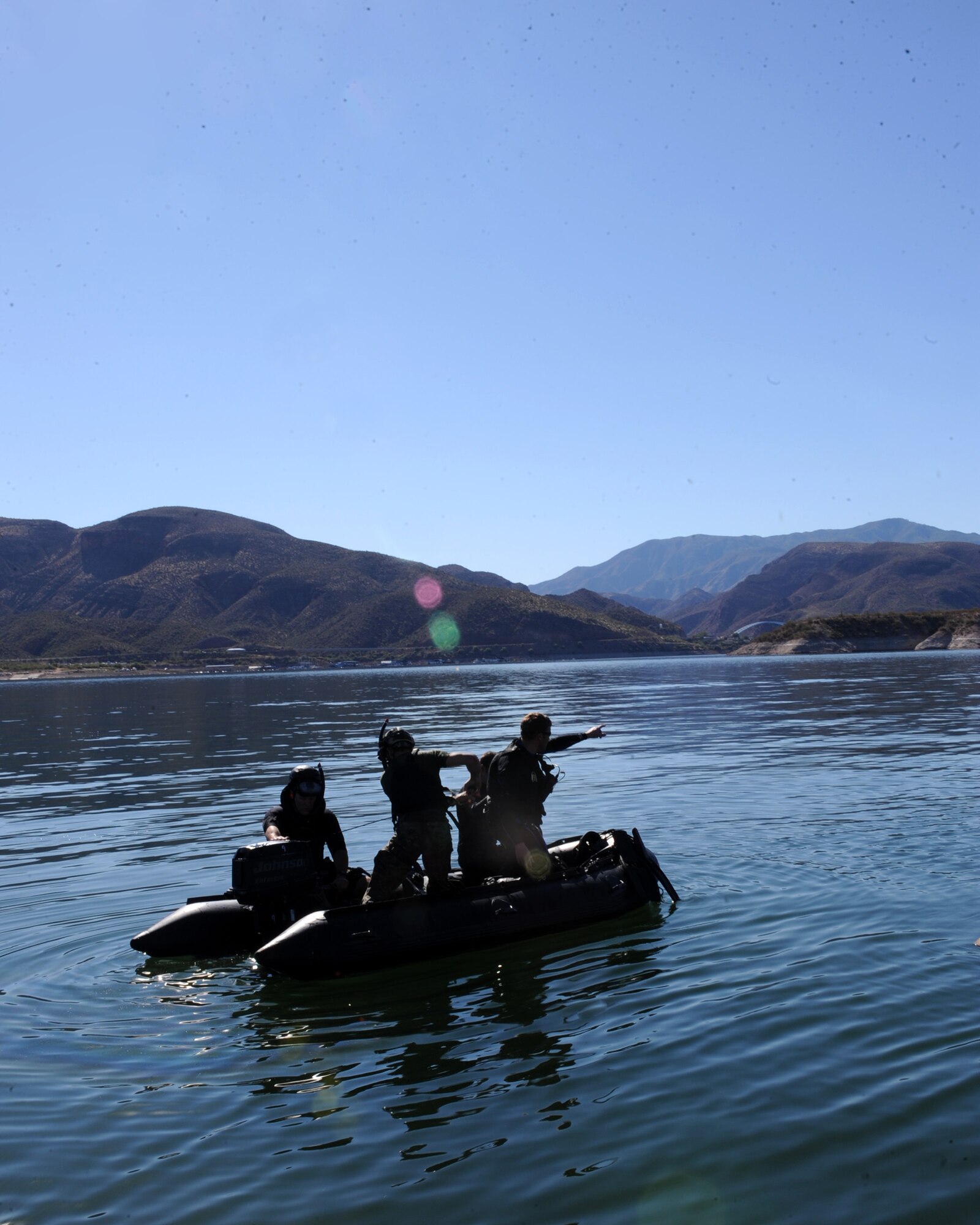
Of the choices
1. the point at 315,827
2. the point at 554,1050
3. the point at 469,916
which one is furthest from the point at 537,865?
the point at 554,1050

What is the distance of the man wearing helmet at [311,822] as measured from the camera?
10.5 meters

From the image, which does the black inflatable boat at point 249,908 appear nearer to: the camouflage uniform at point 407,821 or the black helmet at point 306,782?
the black helmet at point 306,782

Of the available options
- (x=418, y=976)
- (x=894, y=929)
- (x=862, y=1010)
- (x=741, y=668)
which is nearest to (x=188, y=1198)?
(x=418, y=976)

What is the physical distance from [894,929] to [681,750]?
19273 mm

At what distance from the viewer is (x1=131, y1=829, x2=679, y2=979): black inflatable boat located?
977 cm

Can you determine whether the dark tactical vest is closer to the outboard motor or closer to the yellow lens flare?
the outboard motor

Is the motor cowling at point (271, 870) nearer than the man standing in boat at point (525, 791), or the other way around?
the motor cowling at point (271, 870)

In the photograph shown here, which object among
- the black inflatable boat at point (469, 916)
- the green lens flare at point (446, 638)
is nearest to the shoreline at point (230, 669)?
the green lens flare at point (446, 638)

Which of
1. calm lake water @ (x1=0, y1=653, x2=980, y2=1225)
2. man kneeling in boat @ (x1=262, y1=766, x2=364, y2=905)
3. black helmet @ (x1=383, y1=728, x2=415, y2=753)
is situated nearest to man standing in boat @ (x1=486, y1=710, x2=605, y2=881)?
calm lake water @ (x1=0, y1=653, x2=980, y2=1225)

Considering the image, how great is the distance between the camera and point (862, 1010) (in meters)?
8.27

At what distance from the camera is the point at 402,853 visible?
412 inches

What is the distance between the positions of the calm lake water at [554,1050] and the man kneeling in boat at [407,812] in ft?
3.29

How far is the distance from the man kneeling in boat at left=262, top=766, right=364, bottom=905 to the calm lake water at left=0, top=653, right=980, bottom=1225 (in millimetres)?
1060

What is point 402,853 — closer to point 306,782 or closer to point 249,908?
point 306,782
